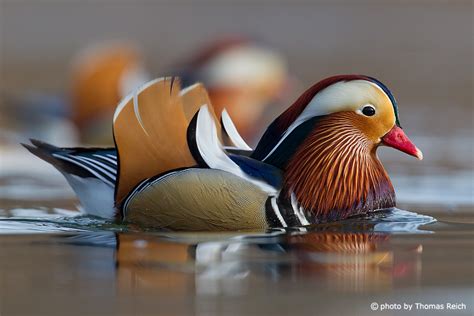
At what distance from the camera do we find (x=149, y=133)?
244 inches

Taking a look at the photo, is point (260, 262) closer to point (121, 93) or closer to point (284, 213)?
point (284, 213)

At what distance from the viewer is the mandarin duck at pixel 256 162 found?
596cm

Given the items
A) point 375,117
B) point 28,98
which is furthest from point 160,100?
point 28,98

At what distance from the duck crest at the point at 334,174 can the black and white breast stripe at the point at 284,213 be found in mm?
27

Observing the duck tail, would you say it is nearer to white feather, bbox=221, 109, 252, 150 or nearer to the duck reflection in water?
the duck reflection in water

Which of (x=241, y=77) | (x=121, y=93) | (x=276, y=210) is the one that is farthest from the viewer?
(x=241, y=77)

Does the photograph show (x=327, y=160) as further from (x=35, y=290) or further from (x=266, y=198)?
(x=35, y=290)

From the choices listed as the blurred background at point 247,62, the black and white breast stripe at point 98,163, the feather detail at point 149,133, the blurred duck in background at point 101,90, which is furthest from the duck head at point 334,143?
the blurred duck in background at point 101,90

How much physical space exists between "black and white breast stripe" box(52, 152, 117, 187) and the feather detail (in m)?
0.16

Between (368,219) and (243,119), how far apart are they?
5443 millimetres

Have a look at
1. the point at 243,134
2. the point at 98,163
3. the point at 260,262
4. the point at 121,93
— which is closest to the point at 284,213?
the point at 260,262

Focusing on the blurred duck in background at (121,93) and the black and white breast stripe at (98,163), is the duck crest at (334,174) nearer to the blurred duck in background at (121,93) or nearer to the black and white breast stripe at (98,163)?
the black and white breast stripe at (98,163)

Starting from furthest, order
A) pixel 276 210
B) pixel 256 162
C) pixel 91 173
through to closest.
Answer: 1. pixel 91 173
2. pixel 256 162
3. pixel 276 210

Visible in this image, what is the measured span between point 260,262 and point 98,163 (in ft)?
4.60
